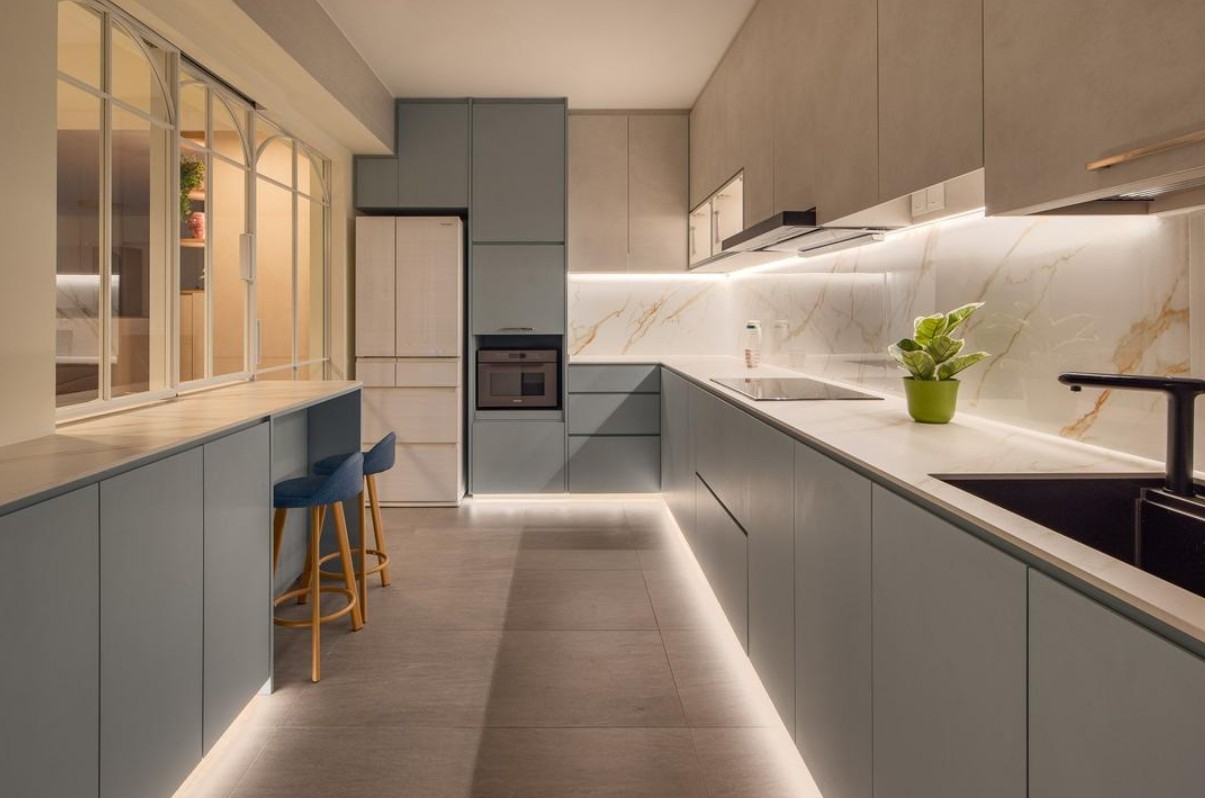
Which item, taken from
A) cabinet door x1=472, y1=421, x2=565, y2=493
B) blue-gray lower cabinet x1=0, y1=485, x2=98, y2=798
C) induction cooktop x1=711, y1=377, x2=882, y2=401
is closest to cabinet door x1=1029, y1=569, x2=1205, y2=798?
blue-gray lower cabinet x1=0, y1=485, x2=98, y2=798

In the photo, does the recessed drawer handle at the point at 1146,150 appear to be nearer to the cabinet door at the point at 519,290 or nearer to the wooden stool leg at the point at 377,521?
the wooden stool leg at the point at 377,521

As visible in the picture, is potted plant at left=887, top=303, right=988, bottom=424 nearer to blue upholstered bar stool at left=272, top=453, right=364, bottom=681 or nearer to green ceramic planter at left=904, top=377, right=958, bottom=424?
green ceramic planter at left=904, top=377, right=958, bottom=424

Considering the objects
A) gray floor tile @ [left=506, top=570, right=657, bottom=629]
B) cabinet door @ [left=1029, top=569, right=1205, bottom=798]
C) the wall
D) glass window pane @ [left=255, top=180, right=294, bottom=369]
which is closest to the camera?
cabinet door @ [left=1029, top=569, right=1205, bottom=798]

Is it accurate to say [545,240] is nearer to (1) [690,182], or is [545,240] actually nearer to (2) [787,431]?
(1) [690,182]

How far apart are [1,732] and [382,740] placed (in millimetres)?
1218

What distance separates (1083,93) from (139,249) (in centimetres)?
290

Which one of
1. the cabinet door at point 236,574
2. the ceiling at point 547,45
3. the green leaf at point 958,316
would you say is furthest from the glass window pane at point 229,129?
the green leaf at point 958,316

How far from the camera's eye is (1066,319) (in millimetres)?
1938

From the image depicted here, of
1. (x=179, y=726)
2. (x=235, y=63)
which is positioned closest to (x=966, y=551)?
(x=179, y=726)

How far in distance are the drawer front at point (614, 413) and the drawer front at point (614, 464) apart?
0.05 metres

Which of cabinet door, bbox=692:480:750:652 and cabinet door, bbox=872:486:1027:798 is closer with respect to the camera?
cabinet door, bbox=872:486:1027:798

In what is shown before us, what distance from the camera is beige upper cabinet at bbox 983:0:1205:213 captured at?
1.11 m

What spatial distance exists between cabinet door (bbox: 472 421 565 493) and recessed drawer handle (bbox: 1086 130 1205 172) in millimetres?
4328

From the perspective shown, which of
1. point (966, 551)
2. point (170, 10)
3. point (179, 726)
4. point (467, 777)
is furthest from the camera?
point (170, 10)
